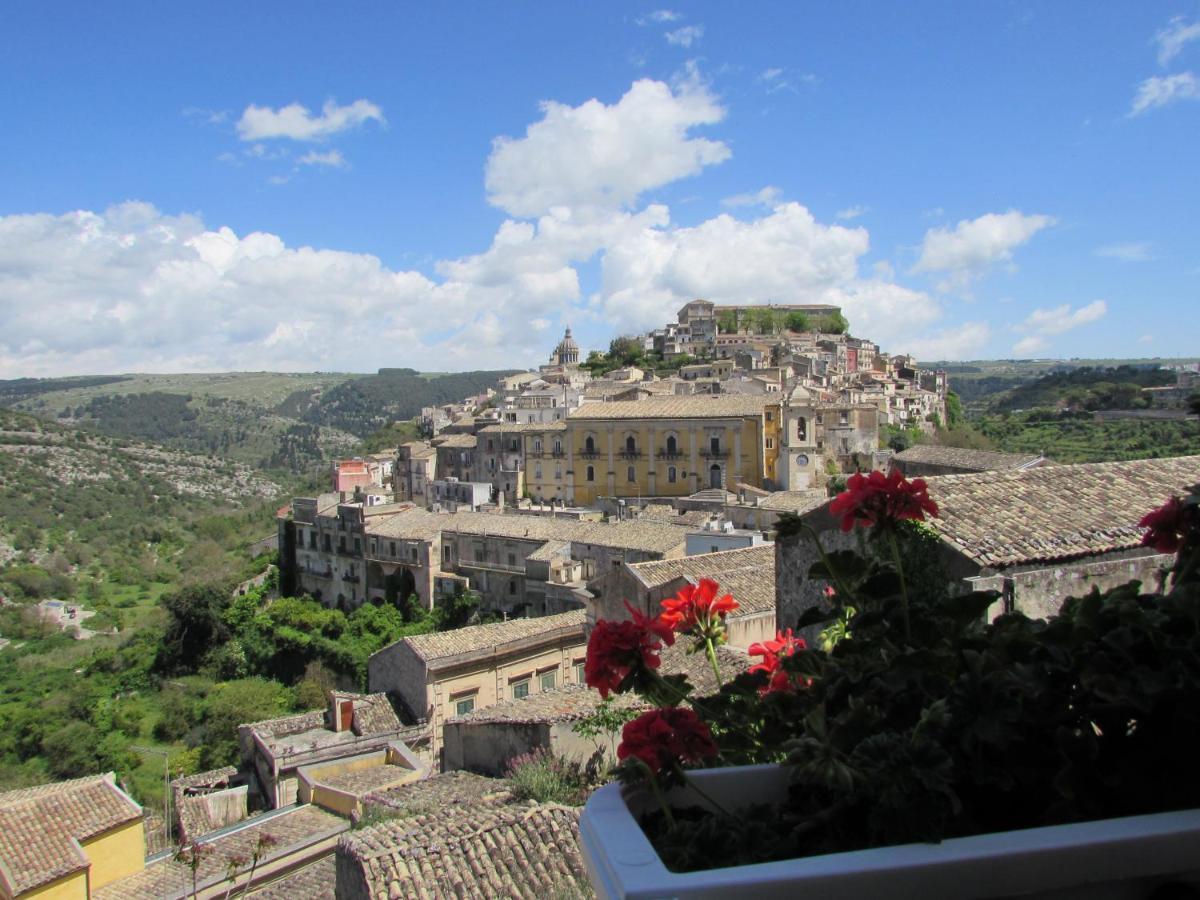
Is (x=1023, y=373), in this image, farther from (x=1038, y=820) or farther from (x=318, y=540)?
(x=1038, y=820)

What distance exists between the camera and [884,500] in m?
3.14

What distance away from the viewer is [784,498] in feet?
112

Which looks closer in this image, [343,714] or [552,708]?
[552,708]

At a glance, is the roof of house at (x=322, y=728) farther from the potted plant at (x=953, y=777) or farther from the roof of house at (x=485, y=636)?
the potted plant at (x=953, y=777)

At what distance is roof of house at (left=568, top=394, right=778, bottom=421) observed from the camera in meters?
47.0

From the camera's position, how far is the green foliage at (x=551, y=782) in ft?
30.8

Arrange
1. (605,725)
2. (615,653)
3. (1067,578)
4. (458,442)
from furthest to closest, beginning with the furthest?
(458,442) < (605,725) < (1067,578) < (615,653)

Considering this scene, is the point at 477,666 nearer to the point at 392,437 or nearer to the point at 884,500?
the point at 884,500

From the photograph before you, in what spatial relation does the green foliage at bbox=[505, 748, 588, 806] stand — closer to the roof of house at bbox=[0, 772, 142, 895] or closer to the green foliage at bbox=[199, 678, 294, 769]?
the roof of house at bbox=[0, 772, 142, 895]

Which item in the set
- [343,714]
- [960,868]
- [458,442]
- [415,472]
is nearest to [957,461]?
Result: [343,714]

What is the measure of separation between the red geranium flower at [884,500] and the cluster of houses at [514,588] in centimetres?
31

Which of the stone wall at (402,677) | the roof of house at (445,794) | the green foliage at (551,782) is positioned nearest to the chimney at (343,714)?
the stone wall at (402,677)

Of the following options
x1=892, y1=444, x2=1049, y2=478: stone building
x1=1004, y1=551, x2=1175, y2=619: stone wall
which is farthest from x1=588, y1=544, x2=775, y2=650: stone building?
x1=892, y1=444, x2=1049, y2=478: stone building

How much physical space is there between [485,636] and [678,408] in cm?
2816
